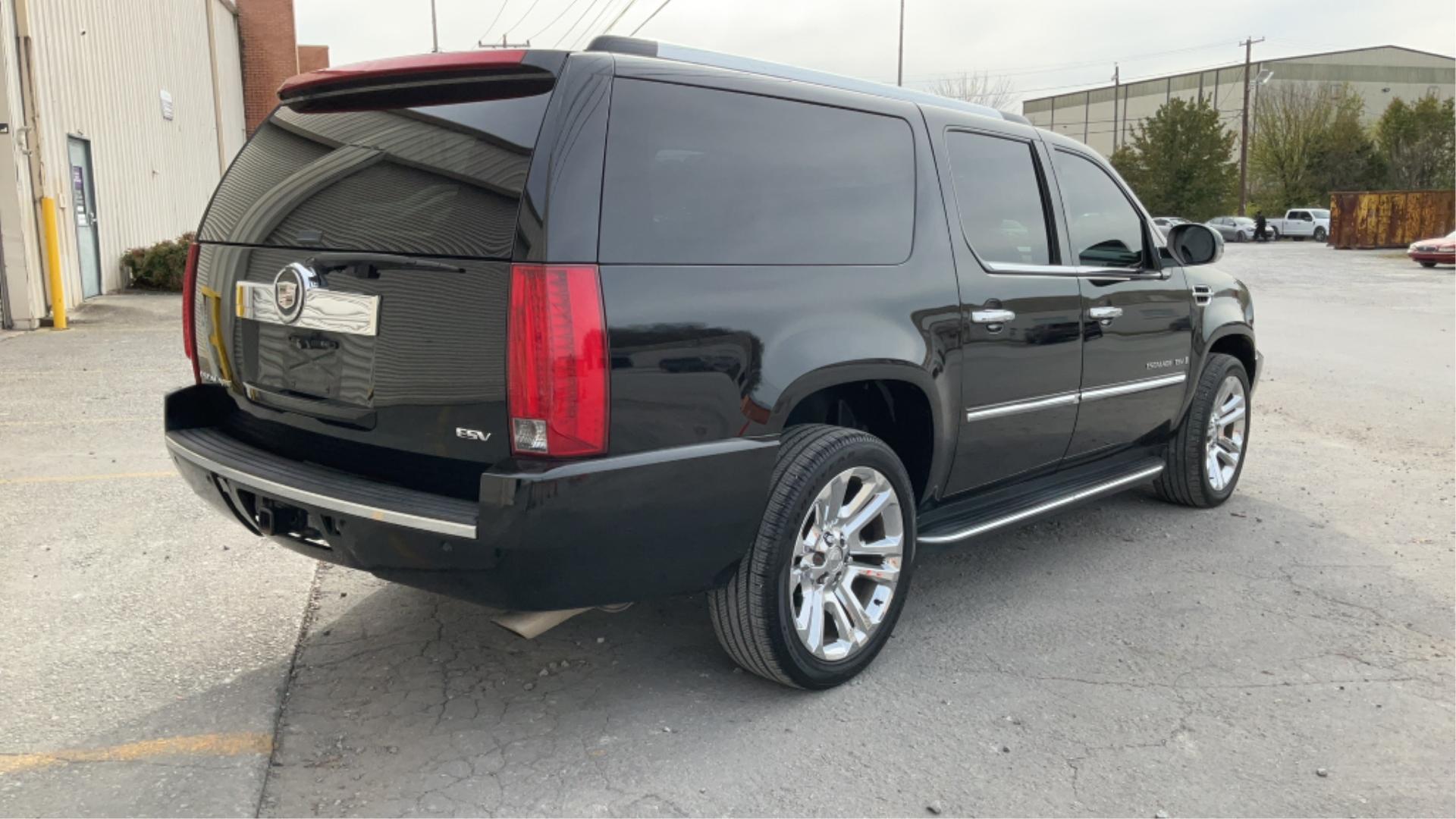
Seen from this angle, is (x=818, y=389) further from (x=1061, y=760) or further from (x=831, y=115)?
(x=1061, y=760)

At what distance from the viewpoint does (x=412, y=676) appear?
3.63m

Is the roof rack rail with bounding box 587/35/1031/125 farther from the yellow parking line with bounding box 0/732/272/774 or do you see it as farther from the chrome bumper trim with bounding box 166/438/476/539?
the yellow parking line with bounding box 0/732/272/774

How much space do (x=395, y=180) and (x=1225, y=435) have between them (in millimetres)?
4565

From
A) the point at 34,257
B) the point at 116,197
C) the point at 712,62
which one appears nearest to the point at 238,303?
the point at 712,62

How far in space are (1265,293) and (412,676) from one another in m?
20.6

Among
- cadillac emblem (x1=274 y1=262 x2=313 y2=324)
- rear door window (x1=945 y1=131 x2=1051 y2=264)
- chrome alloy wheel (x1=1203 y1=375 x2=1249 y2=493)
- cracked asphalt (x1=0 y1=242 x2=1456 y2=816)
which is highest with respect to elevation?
rear door window (x1=945 y1=131 x2=1051 y2=264)

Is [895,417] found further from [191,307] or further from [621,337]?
[191,307]

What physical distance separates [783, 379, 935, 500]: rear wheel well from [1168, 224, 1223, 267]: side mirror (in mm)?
2110

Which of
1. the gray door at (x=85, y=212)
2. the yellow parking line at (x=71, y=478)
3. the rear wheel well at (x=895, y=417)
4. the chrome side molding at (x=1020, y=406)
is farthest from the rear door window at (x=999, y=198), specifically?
the gray door at (x=85, y=212)

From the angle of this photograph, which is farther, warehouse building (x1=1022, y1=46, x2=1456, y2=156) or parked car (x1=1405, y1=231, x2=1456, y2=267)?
warehouse building (x1=1022, y1=46, x2=1456, y2=156)

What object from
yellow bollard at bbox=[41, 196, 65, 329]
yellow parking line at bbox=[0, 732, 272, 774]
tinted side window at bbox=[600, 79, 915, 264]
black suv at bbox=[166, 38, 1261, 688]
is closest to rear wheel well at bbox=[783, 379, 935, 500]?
black suv at bbox=[166, 38, 1261, 688]

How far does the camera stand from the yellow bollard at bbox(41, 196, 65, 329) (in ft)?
41.7

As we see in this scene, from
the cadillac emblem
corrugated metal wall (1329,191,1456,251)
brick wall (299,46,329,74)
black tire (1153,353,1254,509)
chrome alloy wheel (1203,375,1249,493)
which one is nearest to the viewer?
the cadillac emblem

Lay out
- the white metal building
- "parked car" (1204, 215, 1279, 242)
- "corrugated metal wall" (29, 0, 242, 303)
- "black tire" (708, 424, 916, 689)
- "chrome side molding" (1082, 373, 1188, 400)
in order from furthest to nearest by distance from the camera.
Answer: "parked car" (1204, 215, 1279, 242) → "corrugated metal wall" (29, 0, 242, 303) → the white metal building → "chrome side molding" (1082, 373, 1188, 400) → "black tire" (708, 424, 916, 689)
